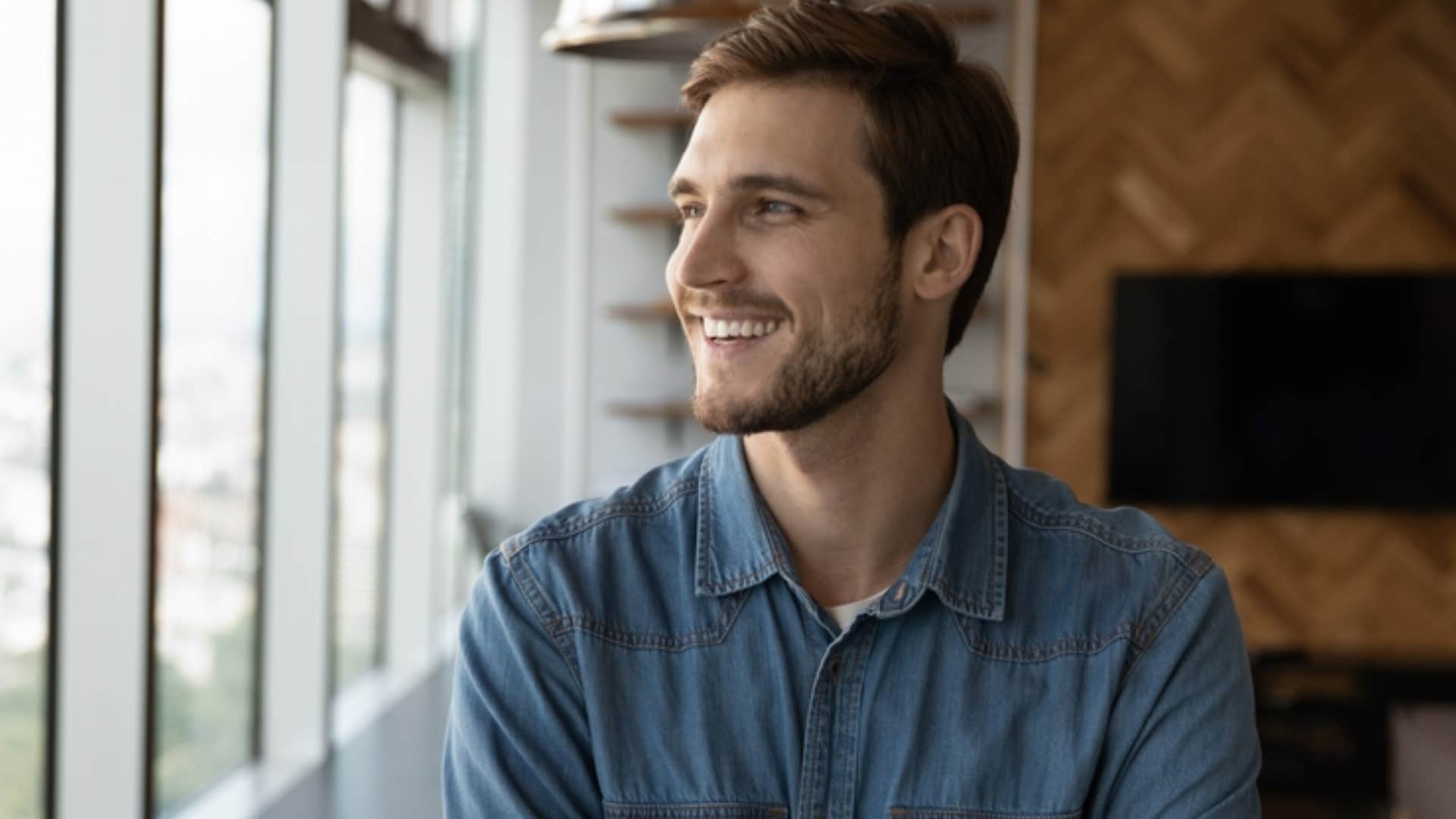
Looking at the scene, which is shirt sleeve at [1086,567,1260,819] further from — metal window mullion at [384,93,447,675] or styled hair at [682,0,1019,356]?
metal window mullion at [384,93,447,675]

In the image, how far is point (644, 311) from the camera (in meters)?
7.11

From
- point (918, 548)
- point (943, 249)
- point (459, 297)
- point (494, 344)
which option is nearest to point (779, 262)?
point (943, 249)

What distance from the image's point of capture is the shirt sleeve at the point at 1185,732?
5.14ft

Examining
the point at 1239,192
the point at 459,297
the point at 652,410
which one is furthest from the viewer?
the point at 459,297

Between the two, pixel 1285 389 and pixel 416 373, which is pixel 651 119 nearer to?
pixel 416 373

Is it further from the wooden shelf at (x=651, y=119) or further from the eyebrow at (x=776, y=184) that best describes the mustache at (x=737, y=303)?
the wooden shelf at (x=651, y=119)

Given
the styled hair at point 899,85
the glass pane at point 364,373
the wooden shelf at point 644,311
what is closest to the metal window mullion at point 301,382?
the glass pane at point 364,373

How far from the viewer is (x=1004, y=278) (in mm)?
6953

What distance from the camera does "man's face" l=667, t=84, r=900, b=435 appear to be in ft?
5.41

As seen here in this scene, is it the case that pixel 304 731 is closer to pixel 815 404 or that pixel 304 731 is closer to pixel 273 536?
pixel 273 536

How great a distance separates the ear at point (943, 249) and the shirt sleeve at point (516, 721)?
515mm

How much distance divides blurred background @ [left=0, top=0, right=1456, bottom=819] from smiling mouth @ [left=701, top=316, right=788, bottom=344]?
40.2 inches

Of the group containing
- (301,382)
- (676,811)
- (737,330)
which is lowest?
(676,811)

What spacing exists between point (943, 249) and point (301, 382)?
141 inches
